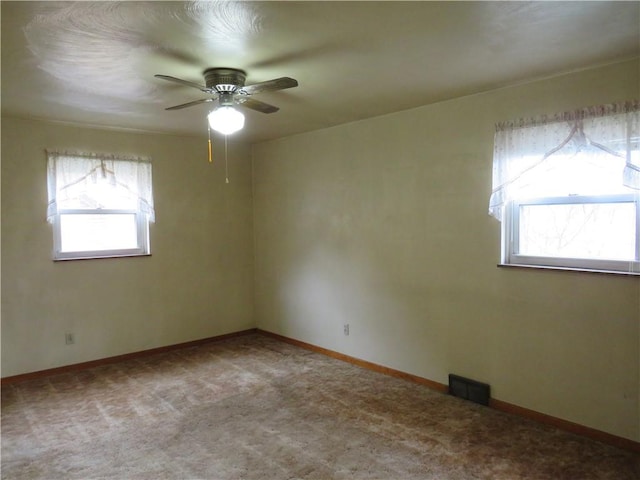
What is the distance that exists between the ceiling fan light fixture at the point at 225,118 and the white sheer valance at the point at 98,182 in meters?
2.18

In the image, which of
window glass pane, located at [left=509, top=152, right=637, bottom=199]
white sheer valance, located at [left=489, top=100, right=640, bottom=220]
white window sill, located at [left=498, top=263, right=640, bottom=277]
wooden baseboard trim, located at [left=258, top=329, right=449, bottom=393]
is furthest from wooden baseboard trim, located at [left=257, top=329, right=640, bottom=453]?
window glass pane, located at [left=509, top=152, right=637, bottom=199]

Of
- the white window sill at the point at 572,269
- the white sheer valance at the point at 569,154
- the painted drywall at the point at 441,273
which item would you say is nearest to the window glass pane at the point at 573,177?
the white sheer valance at the point at 569,154

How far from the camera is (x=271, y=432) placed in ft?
9.76

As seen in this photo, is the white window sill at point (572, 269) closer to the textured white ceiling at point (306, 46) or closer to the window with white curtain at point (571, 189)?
the window with white curtain at point (571, 189)

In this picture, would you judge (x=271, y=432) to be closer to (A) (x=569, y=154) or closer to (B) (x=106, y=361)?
(B) (x=106, y=361)

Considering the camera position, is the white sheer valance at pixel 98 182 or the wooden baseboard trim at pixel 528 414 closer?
the wooden baseboard trim at pixel 528 414

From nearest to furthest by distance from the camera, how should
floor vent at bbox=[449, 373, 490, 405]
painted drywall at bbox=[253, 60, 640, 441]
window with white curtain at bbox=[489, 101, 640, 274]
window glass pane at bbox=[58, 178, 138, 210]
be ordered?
window with white curtain at bbox=[489, 101, 640, 274]
painted drywall at bbox=[253, 60, 640, 441]
floor vent at bbox=[449, 373, 490, 405]
window glass pane at bbox=[58, 178, 138, 210]

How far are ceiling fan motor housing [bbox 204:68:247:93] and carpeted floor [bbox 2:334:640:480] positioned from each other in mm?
2275

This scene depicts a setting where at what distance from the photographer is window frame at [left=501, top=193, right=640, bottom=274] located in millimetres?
2676

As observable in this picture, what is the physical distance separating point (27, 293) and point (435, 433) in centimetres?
372

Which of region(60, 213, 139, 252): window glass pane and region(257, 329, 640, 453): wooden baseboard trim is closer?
region(257, 329, 640, 453): wooden baseboard trim

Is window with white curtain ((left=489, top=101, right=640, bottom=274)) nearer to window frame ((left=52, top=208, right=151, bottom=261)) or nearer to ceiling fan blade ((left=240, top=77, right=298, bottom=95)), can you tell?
ceiling fan blade ((left=240, top=77, right=298, bottom=95))

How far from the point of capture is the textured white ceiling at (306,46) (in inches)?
77.0

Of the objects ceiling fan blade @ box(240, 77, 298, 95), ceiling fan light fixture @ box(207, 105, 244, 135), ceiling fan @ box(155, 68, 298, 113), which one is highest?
ceiling fan @ box(155, 68, 298, 113)
